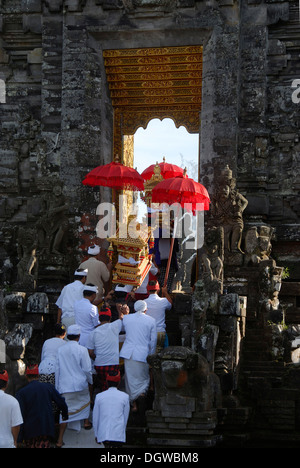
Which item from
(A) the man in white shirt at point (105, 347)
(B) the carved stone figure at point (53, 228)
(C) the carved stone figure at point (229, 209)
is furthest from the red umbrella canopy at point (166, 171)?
(A) the man in white shirt at point (105, 347)

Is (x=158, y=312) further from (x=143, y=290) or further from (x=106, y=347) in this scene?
(x=143, y=290)

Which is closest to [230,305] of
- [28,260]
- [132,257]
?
[132,257]

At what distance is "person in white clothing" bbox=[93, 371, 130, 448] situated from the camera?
9969mm

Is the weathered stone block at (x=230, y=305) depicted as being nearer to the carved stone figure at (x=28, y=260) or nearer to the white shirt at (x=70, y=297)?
the white shirt at (x=70, y=297)

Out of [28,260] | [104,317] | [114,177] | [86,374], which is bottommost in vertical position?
[86,374]

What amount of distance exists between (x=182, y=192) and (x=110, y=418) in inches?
259

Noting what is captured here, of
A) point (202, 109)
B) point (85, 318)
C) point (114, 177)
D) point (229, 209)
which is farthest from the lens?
point (202, 109)

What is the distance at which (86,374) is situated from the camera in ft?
37.1

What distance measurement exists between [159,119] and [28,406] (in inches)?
450

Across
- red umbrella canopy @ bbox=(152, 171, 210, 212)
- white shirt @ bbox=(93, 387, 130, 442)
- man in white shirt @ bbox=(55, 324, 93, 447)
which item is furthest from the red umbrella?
white shirt @ bbox=(93, 387, 130, 442)

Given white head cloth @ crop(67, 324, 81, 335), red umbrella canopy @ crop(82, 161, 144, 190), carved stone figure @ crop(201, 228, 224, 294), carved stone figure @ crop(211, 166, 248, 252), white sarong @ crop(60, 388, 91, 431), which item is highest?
red umbrella canopy @ crop(82, 161, 144, 190)

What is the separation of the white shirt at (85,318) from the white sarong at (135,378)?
76cm

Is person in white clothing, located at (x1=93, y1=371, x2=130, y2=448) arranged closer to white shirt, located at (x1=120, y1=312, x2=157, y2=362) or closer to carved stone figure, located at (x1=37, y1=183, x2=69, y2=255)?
white shirt, located at (x1=120, y1=312, x2=157, y2=362)

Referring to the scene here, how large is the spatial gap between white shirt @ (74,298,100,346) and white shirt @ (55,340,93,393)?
1.06 metres
